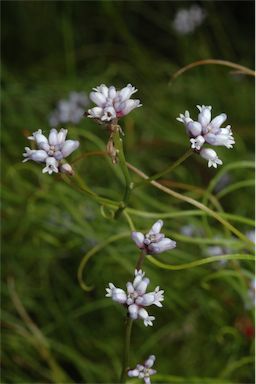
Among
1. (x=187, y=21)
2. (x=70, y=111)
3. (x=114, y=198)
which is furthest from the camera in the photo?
(x=187, y=21)

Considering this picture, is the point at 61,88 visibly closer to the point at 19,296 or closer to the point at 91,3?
the point at 91,3

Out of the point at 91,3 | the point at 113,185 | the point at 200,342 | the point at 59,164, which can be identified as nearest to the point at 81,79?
the point at 91,3

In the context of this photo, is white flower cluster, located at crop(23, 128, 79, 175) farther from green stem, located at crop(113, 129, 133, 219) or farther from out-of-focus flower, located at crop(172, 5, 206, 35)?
out-of-focus flower, located at crop(172, 5, 206, 35)

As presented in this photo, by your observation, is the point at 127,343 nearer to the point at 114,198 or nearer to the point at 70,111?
the point at 114,198

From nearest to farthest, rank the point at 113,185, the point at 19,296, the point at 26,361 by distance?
1. the point at 26,361
2. the point at 19,296
3. the point at 113,185

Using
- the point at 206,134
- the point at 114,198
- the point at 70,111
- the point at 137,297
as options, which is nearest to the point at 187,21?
the point at 70,111

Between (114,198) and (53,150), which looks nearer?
(53,150)
